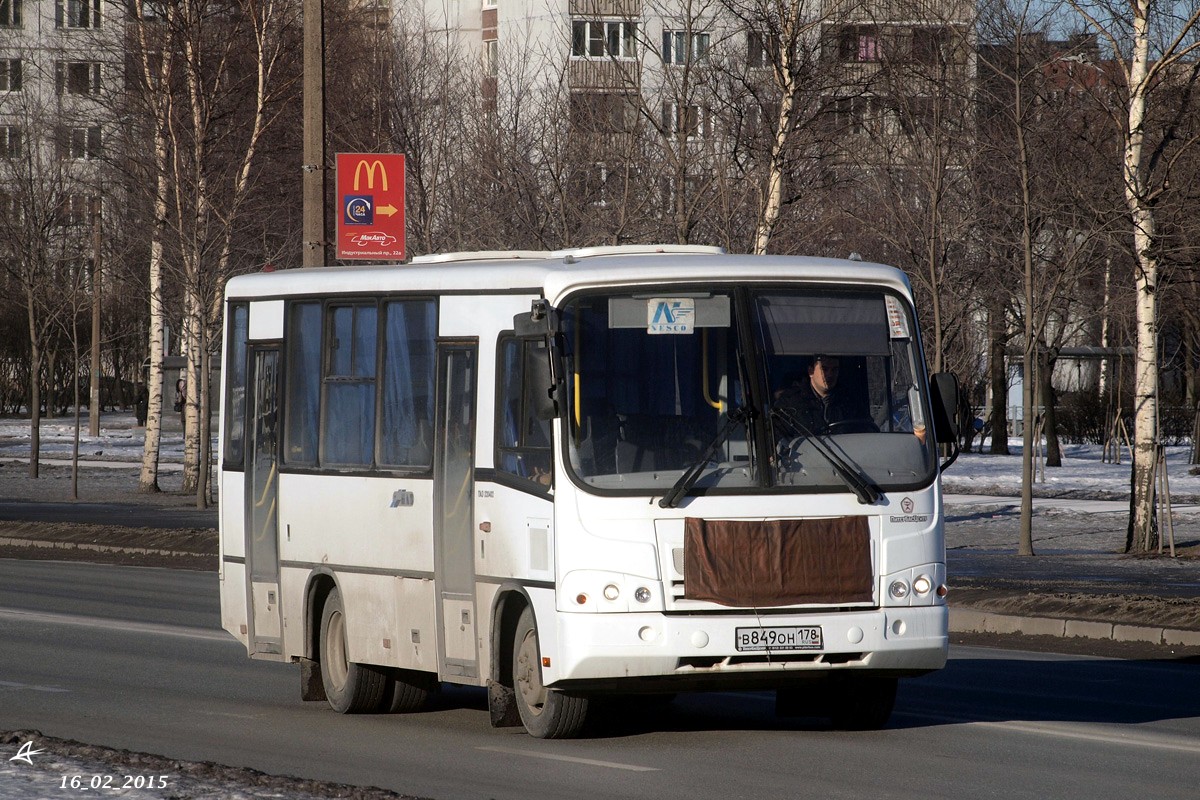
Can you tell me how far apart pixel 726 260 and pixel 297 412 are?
10.8 feet

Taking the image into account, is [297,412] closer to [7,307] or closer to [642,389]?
[642,389]

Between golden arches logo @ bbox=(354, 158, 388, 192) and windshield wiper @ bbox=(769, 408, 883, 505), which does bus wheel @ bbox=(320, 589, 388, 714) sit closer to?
windshield wiper @ bbox=(769, 408, 883, 505)

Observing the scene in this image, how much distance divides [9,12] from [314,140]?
6530 centimetres

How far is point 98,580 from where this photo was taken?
73.8ft

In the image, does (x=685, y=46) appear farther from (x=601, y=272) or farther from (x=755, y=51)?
(x=601, y=272)

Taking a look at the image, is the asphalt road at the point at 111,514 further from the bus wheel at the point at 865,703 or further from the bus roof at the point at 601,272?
the bus wheel at the point at 865,703

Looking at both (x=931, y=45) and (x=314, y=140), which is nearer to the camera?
(x=314, y=140)

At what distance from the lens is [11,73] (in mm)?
Answer: 56594

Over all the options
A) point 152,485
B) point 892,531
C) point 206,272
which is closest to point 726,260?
point 892,531

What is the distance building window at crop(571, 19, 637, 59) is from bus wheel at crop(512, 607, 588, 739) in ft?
63.0

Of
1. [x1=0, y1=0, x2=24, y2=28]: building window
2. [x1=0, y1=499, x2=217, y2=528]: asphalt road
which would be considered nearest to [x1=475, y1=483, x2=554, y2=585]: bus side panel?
[x1=0, y1=499, x2=217, y2=528]: asphalt road

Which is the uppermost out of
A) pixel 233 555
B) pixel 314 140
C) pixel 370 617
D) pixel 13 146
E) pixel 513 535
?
pixel 13 146

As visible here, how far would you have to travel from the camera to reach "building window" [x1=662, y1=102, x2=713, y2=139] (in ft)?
92.9

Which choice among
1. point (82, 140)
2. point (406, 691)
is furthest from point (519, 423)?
point (82, 140)
